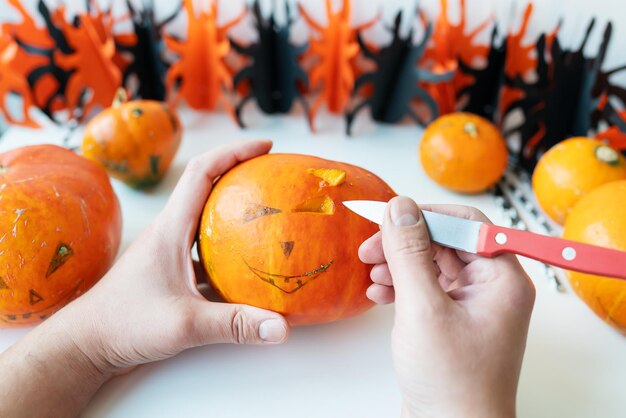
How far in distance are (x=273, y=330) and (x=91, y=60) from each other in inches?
36.8

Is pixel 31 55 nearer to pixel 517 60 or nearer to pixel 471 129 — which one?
pixel 471 129

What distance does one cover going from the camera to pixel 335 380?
782 mm

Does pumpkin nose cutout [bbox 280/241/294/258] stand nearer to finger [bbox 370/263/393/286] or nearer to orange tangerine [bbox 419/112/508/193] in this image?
finger [bbox 370/263/393/286]

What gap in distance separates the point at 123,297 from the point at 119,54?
82cm

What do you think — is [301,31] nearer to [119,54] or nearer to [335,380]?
[119,54]

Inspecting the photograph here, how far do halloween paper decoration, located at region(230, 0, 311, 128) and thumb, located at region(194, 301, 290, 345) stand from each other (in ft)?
2.28

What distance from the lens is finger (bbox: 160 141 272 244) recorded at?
0.76m

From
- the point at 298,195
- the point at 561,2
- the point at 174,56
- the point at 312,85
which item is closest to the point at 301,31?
the point at 312,85

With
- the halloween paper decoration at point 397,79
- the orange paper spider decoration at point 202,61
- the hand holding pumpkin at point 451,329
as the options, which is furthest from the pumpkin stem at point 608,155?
the orange paper spider decoration at point 202,61

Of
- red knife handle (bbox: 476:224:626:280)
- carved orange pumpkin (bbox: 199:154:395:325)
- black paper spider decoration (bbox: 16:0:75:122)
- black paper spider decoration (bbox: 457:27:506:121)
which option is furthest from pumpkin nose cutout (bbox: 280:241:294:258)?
black paper spider decoration (bbox: 16:0:75:122)

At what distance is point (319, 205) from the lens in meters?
0.71

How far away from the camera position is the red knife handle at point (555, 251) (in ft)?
1.84

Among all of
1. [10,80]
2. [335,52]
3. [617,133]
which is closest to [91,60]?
[10,80]

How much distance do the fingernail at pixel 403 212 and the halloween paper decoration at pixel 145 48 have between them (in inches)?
35.5
